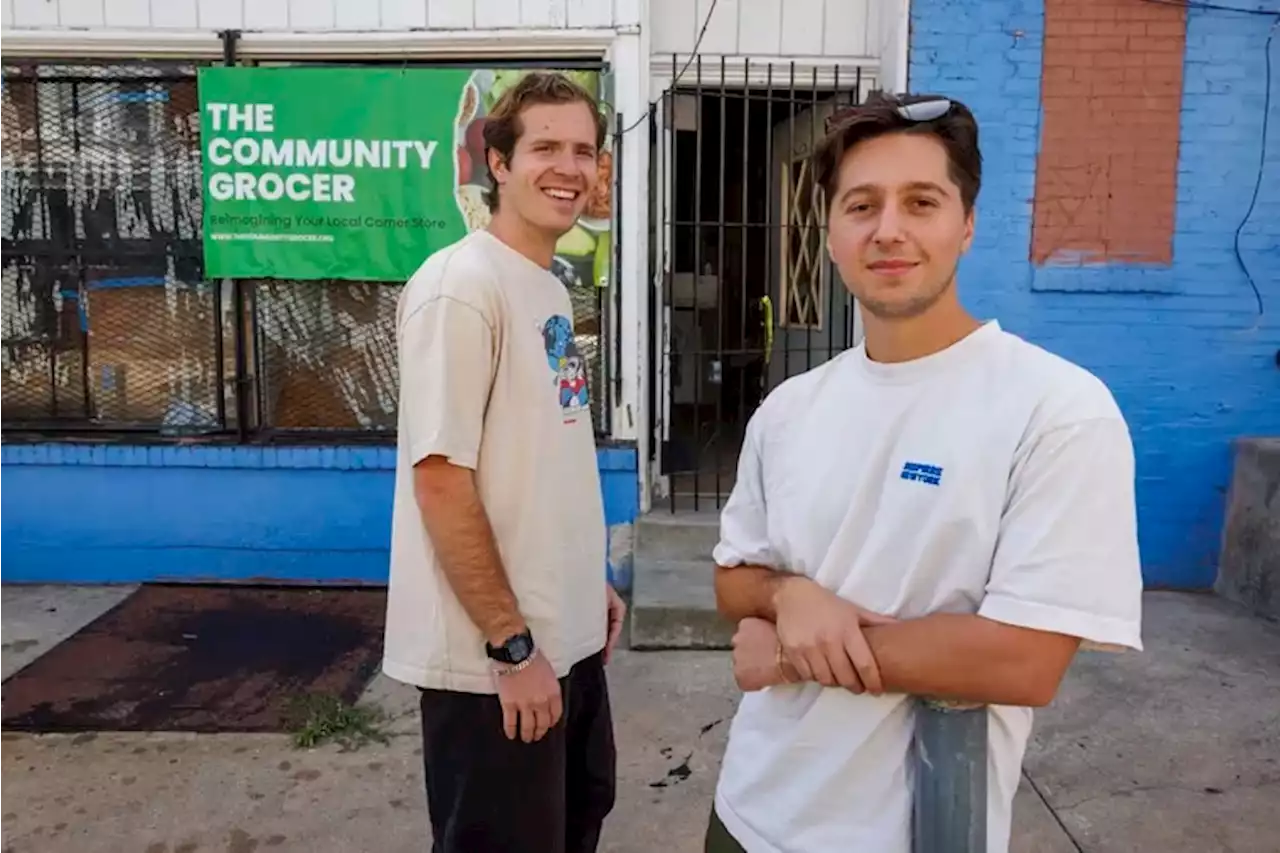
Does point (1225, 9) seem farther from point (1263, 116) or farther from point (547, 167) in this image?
point (547, 167)

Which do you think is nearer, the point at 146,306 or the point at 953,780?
the point at 953,780

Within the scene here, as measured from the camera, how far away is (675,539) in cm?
527

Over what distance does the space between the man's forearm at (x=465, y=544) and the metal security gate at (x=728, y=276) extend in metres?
3.40

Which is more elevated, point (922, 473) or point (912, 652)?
point (922, 473)

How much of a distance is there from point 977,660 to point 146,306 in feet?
17.3

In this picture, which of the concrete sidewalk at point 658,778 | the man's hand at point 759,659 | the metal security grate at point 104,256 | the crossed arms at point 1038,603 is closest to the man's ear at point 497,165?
the man's hand at point 759,659

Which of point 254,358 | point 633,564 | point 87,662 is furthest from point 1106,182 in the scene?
point 87,662

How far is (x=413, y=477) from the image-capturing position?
207cm

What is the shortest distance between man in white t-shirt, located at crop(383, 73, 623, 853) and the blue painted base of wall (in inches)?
130

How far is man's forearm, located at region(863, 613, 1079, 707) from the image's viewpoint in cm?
123

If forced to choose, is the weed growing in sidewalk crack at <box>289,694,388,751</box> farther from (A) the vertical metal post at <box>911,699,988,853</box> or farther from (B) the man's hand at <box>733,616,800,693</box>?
(A) the vertical metal post at <box>911,699,988,853</box>

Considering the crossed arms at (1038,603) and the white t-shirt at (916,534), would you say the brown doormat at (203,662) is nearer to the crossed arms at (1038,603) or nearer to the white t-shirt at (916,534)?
the white t-shirt at (916,534)

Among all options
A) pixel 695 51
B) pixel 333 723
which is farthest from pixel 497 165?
pixel 695 51

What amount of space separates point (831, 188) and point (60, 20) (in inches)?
204
